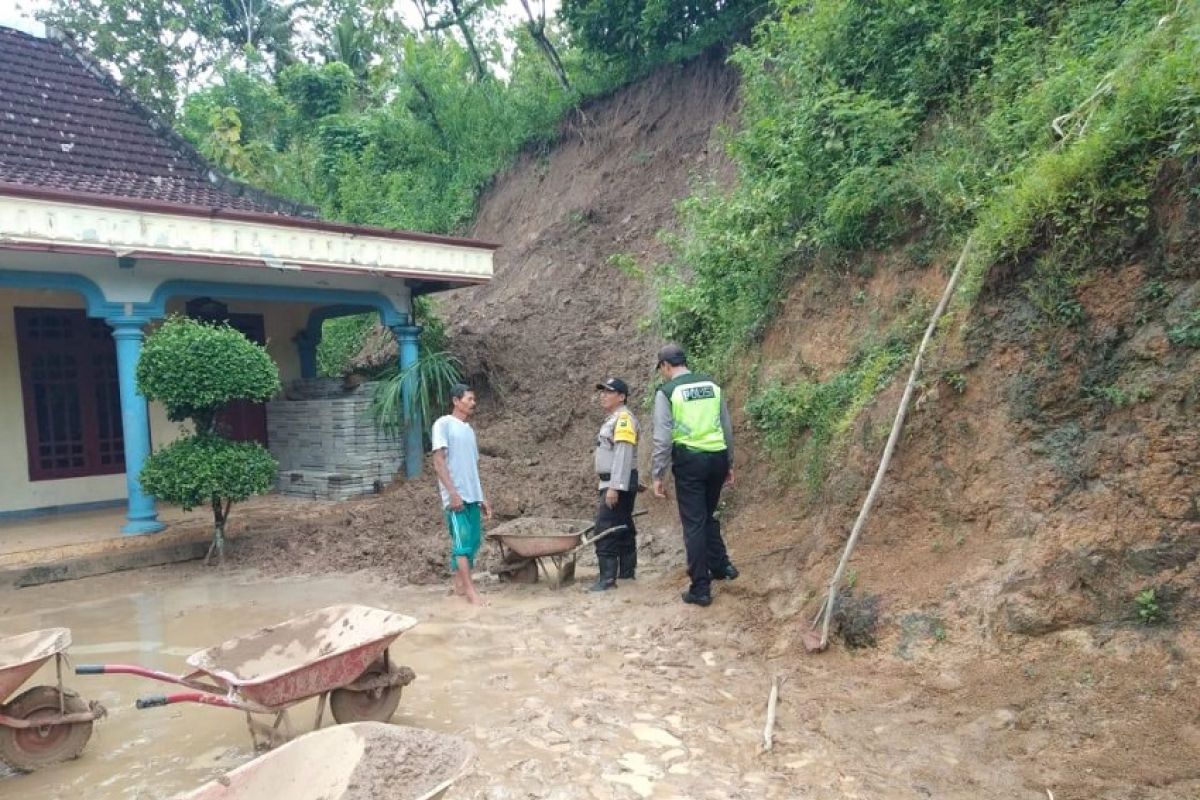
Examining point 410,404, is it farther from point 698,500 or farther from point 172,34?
point 172,34

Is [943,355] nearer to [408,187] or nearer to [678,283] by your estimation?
[678,283]

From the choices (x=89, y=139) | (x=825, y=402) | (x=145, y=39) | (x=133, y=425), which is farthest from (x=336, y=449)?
(x=145, y=39)

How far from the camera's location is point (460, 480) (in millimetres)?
6309

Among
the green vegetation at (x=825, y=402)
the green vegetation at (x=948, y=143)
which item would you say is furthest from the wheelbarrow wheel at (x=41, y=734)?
the green vegetation at (x=948, y=143)

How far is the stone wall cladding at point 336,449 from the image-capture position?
433 inches

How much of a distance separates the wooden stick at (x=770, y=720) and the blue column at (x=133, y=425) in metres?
7.18

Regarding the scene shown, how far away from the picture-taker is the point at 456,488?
629 cm

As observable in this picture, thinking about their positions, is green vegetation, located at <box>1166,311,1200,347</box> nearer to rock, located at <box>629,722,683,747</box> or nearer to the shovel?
rock, located at <box>629,722,683,747</box>

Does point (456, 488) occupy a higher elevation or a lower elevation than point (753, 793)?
higher

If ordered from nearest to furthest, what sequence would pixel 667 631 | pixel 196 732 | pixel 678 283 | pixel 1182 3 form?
pixel 196 732
pixel 1182 3
pixel 667 631
pixel 678 283

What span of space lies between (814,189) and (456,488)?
419 centimetres

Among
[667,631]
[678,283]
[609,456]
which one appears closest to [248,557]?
[609,456]

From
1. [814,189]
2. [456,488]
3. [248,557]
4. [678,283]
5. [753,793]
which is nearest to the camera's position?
[753,793]

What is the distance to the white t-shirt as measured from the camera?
6.26 meters
